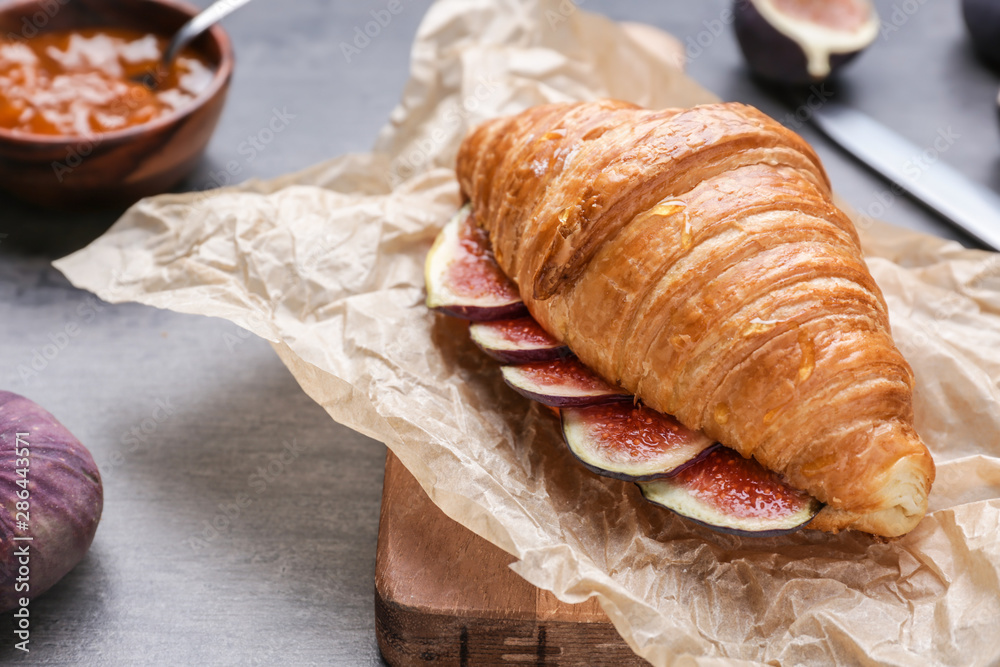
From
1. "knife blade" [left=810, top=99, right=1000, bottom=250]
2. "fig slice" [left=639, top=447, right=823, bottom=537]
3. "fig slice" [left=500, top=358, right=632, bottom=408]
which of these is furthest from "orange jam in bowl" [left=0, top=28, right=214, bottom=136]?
"knife blade" [left=810, top=99, right=1000, bottom=250]

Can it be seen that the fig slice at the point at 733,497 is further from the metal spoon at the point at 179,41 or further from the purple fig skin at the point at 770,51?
the metal spoon at the point at 179,41

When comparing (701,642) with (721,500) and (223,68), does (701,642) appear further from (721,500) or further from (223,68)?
(223,68)

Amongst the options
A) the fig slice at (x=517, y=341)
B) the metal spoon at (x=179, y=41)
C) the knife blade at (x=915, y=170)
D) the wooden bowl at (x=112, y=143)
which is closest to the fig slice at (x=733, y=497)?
the fig slice at (x=517, y=341)

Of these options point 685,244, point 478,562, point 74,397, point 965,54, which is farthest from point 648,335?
point 965,54

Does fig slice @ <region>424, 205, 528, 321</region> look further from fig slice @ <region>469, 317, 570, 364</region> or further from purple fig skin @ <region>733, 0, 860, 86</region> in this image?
purple fig skin @ <region>733, 0, 860, 86</region>

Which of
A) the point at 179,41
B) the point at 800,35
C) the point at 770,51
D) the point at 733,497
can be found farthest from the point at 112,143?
the point at 800,35

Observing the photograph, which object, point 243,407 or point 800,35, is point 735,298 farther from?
point 800,35
